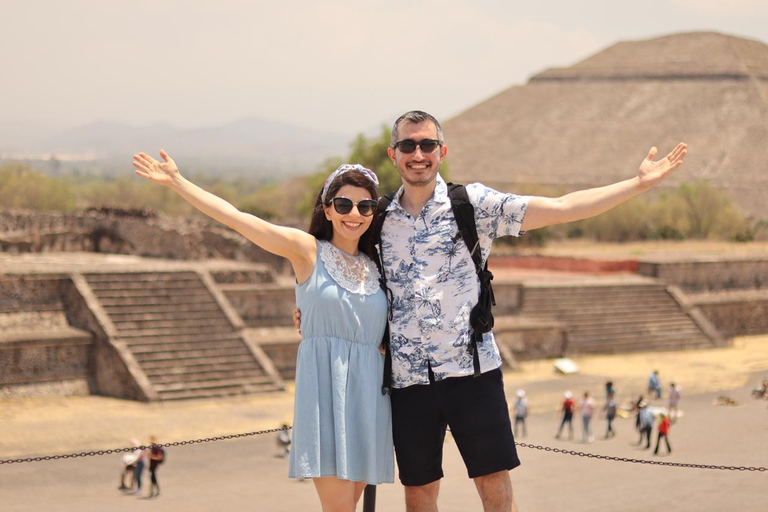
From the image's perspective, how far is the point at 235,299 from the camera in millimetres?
20078

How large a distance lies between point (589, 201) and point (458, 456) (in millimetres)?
3026

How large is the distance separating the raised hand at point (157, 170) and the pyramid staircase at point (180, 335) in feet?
40.8

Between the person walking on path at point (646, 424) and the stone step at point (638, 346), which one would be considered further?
the stone step at point (638, 346)

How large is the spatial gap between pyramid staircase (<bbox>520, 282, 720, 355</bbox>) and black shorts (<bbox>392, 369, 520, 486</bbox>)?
19550 mm

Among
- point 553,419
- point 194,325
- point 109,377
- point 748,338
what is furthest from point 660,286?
point 109,377

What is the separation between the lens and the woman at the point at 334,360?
450 centimetres

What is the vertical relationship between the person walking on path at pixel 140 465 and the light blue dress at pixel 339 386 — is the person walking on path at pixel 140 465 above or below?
below

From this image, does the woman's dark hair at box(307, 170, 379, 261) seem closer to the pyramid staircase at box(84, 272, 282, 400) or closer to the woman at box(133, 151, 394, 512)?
the woman at box(133, 151, 394, 512)

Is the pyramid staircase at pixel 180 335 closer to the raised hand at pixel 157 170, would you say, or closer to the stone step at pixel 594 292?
the stone step at pixel 594 292

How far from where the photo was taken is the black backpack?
15.1ft

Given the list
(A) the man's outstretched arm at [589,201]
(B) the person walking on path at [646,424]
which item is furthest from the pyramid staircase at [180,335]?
(A) the man's outstretched arm at [589,201]

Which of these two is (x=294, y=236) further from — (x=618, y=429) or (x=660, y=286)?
(x=660, y=286)

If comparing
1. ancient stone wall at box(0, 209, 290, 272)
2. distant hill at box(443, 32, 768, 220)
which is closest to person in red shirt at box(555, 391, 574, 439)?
ancient stone wall at box(0, 209, 290, 272)

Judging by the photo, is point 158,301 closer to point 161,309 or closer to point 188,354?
point 161,309
